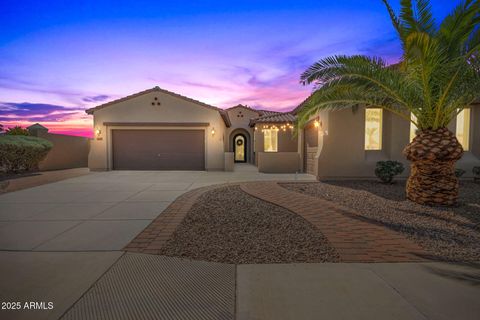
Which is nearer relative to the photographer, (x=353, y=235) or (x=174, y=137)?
(x=353, y=235)

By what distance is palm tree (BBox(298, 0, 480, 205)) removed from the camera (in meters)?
Answer: 5.19

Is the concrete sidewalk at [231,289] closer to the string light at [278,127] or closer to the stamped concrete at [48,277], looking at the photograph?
the stamped concrete at [48,277]

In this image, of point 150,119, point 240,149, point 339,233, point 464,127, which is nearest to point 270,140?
point 240,149

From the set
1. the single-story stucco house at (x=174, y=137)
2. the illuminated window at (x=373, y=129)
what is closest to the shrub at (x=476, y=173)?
the illuminated window at (x=373, y=129)

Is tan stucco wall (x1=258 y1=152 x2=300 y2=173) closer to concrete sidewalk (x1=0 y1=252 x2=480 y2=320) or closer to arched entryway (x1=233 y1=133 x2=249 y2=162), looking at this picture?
concrete sidewalk (x1=0 y1=252 x2=480 y2=320)

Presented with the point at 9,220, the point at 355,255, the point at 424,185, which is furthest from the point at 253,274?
the point at 424,185

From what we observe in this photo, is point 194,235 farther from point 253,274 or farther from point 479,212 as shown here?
point 479,212

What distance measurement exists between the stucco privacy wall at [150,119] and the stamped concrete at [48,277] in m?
11.8

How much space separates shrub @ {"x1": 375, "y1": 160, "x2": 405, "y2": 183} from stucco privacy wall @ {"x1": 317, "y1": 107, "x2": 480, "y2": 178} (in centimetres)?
86

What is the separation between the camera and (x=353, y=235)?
389cm

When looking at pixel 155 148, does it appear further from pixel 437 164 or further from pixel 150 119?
pixel 437 164

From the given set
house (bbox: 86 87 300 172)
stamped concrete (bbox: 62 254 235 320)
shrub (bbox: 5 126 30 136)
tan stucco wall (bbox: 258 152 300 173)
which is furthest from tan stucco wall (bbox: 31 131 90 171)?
stamped concrete (bbox: 62 254 235 320)

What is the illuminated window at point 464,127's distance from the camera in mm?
10414

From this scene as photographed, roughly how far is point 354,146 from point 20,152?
52.4 ft
